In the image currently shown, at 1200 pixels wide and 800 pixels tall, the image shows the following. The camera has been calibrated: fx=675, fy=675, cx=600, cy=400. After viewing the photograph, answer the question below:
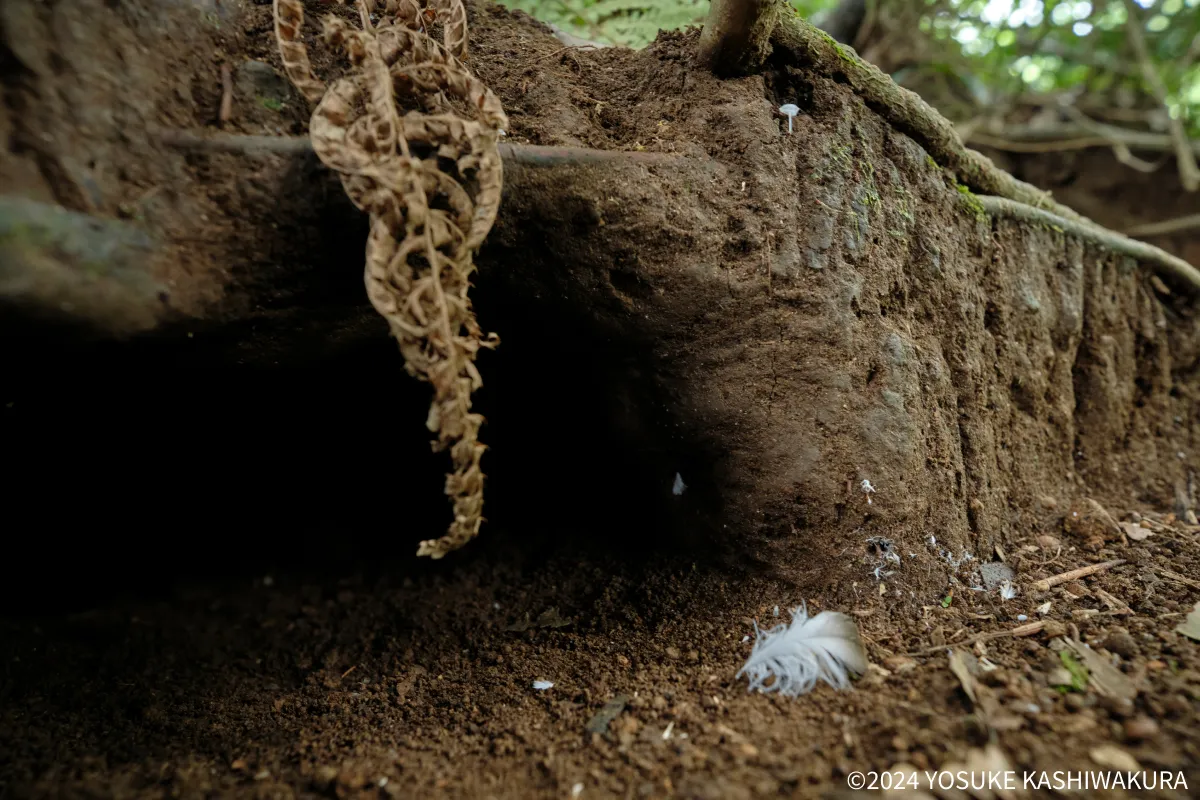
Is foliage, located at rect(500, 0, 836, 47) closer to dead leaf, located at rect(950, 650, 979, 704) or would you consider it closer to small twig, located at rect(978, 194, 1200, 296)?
small twig, located at rect(978, 194, 1200, 296)

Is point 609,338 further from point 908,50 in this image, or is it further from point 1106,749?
point 908,50

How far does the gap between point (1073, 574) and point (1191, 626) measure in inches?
13.5

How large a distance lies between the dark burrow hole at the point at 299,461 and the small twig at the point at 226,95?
0.44 metres

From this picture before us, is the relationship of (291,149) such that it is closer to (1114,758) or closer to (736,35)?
(736,35)

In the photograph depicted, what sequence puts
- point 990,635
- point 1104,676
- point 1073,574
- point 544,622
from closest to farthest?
point 1104,676 → point 990,635 → point 1073,574 → point 544,622

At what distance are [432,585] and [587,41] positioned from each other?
192 cm

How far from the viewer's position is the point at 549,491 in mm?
2461

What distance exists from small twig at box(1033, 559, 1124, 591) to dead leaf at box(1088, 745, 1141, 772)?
2.37ft

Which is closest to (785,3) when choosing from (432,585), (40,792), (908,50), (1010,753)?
(1010,753)

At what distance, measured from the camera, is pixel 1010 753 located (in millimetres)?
1136

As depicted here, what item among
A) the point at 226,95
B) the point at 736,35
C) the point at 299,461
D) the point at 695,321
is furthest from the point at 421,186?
the point at 299,461

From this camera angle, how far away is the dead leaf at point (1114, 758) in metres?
1.09

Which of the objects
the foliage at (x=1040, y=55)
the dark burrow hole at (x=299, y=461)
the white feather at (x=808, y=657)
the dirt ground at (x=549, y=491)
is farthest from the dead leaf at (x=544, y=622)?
the foliage at (x=1040, y=55)

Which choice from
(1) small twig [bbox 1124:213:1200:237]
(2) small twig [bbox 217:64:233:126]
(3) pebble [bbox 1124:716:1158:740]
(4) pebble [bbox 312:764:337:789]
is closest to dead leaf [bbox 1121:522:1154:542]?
(3) pebble [bbox 1124:716:1158:740]
